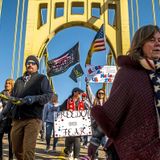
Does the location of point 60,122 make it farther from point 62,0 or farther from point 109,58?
point 109,58

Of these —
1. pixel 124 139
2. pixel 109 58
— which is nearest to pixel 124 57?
pixel 124 139

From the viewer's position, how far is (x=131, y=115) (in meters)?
1.60

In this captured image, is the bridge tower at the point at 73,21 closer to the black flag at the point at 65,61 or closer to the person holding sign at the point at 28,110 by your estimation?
the black flag at the point at 65,61

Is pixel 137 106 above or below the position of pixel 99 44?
below

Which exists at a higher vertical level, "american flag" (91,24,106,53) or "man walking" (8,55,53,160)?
"american flag" (91,24,106,53)

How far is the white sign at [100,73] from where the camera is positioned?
10539 mm

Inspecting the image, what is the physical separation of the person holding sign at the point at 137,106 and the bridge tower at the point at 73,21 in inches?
622

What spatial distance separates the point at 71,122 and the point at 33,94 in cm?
304

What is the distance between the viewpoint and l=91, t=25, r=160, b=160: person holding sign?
5.03 feet

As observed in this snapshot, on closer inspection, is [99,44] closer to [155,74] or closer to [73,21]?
[73,21]

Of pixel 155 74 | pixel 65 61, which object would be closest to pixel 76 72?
pixel 65 61

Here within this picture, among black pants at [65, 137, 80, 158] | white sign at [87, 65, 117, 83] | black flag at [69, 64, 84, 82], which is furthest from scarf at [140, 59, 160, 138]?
black flag at [69, 64, 84, 82]

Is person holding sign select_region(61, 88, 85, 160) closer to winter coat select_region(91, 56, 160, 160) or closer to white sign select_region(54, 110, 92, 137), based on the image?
white sign select_region(54, 110, 92, 137)

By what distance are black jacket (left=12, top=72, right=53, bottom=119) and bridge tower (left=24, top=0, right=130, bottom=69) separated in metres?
13.7
